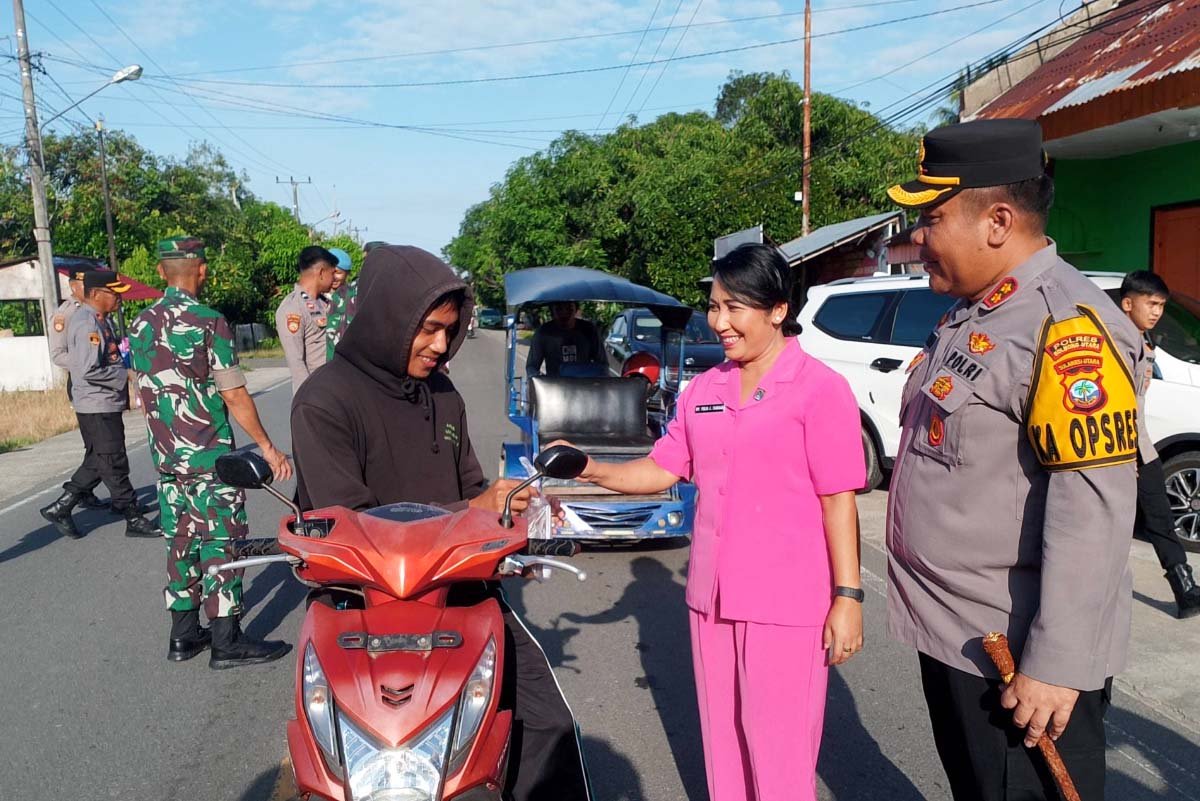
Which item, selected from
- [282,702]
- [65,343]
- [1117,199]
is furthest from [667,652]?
[1117,199]

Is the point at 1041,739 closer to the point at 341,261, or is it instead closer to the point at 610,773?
the point at 610,773

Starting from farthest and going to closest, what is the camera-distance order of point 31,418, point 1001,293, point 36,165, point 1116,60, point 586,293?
point 36,165
point 31,418
point 1116,60
point 586,293
point 1001,293

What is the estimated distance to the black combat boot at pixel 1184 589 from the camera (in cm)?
501

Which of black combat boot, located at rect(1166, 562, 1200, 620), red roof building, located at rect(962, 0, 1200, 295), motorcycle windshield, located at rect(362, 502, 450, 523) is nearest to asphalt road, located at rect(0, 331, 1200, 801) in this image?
black combat boot, located at rect(1166, 562, 1200, 620)

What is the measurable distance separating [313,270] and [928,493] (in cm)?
623

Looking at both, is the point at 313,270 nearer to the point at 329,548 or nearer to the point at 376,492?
the point at 376,492

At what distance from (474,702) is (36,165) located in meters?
21.5

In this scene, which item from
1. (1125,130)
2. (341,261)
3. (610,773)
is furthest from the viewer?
(1125,130)

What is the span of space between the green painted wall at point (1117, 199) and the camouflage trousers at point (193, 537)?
9461 millimetres

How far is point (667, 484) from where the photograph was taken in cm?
297

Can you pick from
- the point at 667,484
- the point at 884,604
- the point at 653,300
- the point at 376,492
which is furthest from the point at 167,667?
the point at 653,300

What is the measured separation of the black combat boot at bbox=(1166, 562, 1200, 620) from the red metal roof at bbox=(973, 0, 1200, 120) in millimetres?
3598

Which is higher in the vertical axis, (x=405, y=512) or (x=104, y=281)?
(x=104, y=281)

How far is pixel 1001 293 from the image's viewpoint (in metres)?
2.04
